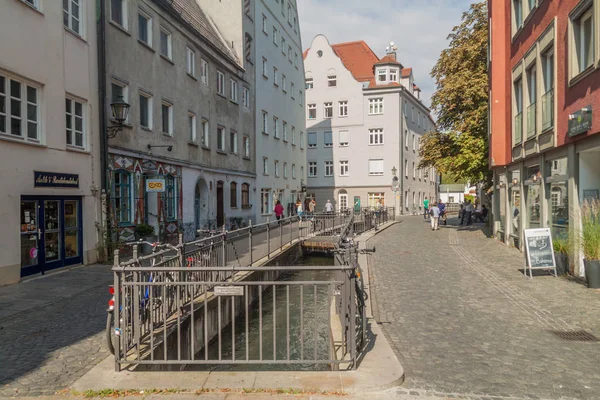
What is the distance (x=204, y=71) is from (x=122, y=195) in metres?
9.38

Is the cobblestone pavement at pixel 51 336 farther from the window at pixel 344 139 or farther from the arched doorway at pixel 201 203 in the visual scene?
the window at pixel 344 139

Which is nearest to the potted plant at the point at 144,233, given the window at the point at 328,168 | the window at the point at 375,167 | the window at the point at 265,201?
the window at the point at 265,201

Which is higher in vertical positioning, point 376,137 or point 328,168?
point 376,137

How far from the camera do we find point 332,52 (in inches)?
2025

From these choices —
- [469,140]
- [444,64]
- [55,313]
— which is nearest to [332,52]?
[444,64]

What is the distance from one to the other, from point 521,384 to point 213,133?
2114cm

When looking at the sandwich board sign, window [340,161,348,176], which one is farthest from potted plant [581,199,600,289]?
window [340,161,348,176]

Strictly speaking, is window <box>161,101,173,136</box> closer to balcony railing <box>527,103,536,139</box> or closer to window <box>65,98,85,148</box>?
window <box>65,98,85,148</box>

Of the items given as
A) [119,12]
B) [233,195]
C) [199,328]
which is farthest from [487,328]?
[233,195]

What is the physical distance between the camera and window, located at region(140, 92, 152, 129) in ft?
58.2

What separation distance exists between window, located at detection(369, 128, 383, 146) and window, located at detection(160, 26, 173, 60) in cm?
3348

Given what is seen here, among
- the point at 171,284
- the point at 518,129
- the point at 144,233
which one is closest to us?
the point at 171,284

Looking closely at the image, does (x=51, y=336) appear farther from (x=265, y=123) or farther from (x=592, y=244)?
(x=265, y=123)

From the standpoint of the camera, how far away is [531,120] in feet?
50.1
